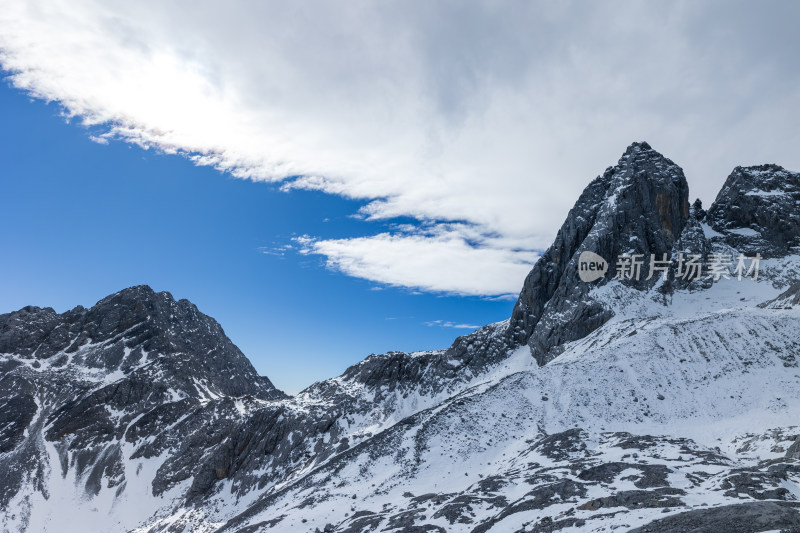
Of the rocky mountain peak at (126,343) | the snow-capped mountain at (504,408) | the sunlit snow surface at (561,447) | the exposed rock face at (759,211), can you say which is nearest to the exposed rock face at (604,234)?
the snow-capped mountain at (504,408)

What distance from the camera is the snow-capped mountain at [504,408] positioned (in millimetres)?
34125

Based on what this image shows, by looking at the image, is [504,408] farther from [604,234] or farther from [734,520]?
[604,234]

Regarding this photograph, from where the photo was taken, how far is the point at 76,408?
10356 centimetres

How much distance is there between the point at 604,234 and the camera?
103m

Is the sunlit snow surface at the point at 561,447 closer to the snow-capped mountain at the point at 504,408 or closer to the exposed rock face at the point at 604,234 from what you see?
the snow-capped mountain at the point at 504,408

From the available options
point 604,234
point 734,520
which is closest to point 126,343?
point 604,234

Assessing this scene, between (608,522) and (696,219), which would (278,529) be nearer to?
(608,522)
